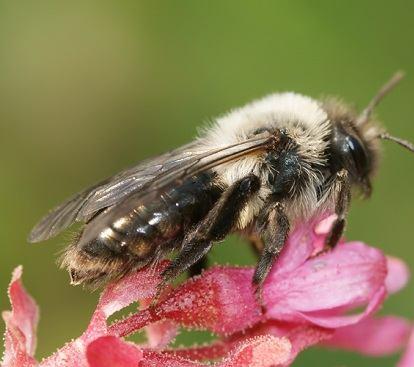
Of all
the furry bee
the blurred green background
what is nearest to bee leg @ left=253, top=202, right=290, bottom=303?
the furry bee

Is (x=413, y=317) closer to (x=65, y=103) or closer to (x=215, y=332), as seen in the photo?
(x=215, y=332)

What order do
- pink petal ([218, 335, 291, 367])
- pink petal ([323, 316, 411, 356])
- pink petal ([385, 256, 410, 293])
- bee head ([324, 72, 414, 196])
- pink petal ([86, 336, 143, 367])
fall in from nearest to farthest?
pink petal ([86, 336, 143, 367]) → pink petal ([218, 335, 291, 367]) → bee head ([324, 72, 414, 196]) → pink petal ([323, 316, 411, 356]) → pink petal ([385, 256, 410, 293])

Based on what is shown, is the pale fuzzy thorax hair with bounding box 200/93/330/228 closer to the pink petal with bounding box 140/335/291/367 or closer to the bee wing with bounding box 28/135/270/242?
the bee wing with bounding box 28/135/270/242

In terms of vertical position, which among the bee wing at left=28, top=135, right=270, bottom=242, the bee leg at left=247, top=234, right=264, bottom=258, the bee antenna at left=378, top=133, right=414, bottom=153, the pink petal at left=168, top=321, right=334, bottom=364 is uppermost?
the bee wing at left=28, top=135, right=270, bottom=242

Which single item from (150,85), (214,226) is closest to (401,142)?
(214,226)

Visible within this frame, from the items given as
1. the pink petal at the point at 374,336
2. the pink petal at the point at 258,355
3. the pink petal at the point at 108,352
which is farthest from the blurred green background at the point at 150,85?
the pink petal at the point at 108,352

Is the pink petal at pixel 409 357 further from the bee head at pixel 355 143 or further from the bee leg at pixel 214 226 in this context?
the bee leg at pixel 214 226
